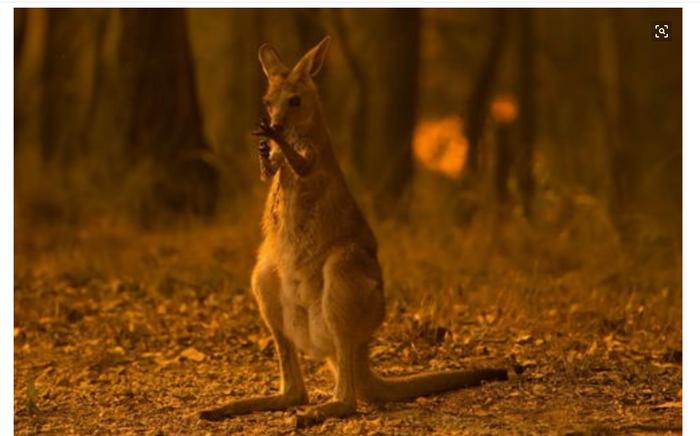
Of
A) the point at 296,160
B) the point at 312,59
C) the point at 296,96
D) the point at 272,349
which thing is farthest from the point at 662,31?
the point at 272,349

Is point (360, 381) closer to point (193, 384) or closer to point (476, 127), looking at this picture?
point (193, 384)

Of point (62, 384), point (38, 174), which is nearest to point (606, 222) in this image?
point (62, 384)

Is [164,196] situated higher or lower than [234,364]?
higher

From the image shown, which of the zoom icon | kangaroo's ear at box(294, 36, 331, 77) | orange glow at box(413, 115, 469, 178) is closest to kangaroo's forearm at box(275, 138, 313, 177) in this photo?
kangaroo's ear at box(294, 36, 331, 77)

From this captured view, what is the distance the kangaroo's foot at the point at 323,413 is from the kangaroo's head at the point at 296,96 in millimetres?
1394

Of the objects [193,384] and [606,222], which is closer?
[193,384]

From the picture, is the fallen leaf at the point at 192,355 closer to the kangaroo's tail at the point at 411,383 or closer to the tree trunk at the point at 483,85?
the kangaroo's tail at the point at 411,383

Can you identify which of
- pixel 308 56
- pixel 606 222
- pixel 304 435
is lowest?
pixel 304 435

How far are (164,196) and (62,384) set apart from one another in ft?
16.6

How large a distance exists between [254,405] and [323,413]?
1.42 ft

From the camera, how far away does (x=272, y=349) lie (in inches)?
301

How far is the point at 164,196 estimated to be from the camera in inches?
468

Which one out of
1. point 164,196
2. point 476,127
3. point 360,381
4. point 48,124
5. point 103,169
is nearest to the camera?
point 360,381

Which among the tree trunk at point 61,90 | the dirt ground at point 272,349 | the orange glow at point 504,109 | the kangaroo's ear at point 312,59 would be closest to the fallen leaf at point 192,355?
the dirt ground at point 272,349
